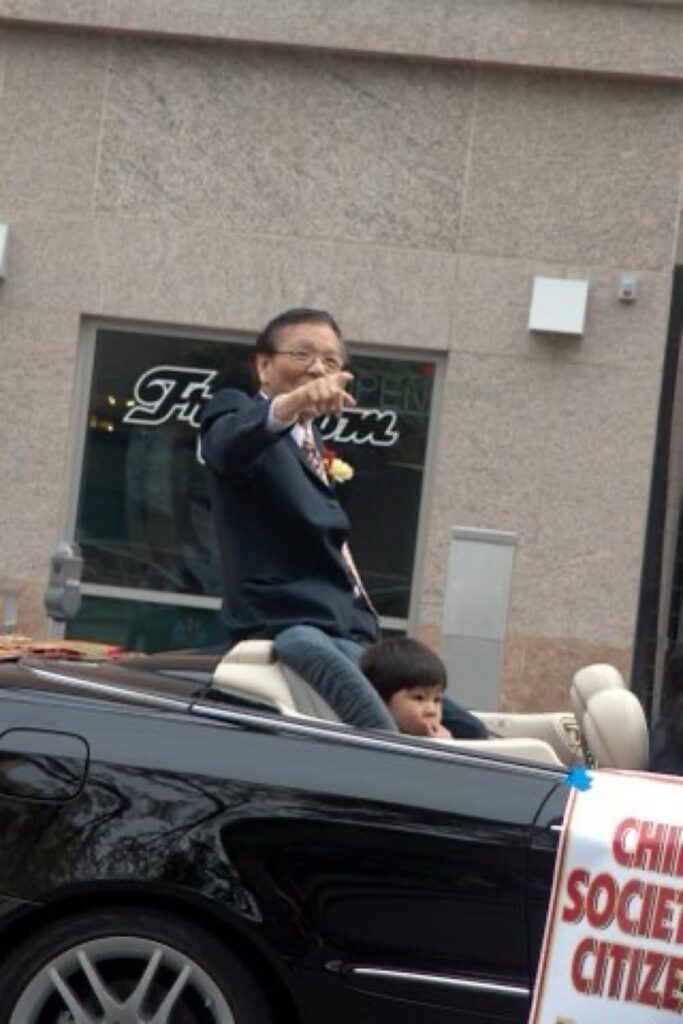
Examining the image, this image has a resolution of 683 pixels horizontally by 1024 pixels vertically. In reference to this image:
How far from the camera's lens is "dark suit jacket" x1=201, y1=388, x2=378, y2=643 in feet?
17.4

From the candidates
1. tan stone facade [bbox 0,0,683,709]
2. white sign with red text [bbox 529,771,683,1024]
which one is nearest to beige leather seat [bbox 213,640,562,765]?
white sign with red text [bbox 529,771,683,1024]

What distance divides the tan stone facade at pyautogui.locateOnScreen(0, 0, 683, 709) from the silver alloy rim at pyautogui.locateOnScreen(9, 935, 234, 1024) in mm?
7154

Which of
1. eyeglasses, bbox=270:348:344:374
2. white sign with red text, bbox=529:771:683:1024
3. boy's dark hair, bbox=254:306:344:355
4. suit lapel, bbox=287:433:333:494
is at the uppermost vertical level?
boy's dark hair, bbox=254:306:344:355

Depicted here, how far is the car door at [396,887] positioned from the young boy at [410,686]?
0.55 meters

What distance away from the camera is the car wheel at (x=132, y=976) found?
4.46m

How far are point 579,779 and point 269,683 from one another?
0.76 meters

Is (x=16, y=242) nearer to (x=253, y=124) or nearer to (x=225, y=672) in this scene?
(x=253, y=124)

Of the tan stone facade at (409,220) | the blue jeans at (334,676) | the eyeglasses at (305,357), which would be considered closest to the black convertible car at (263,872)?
the blue jeans at (334,676)

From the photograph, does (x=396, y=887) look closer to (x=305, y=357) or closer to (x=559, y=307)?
(x=305, y=357)

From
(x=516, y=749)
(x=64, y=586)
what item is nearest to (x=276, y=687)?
(x=516, y=749)

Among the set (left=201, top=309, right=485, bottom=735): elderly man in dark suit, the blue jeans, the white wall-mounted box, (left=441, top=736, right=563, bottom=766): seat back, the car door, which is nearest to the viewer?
the car door

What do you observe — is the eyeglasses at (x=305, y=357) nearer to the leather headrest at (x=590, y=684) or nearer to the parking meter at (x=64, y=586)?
the leather headrest at (x=590, y=684)

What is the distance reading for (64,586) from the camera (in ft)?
35.6

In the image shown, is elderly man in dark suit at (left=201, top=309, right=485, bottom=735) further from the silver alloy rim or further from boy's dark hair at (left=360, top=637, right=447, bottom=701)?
the silver alloy rim
